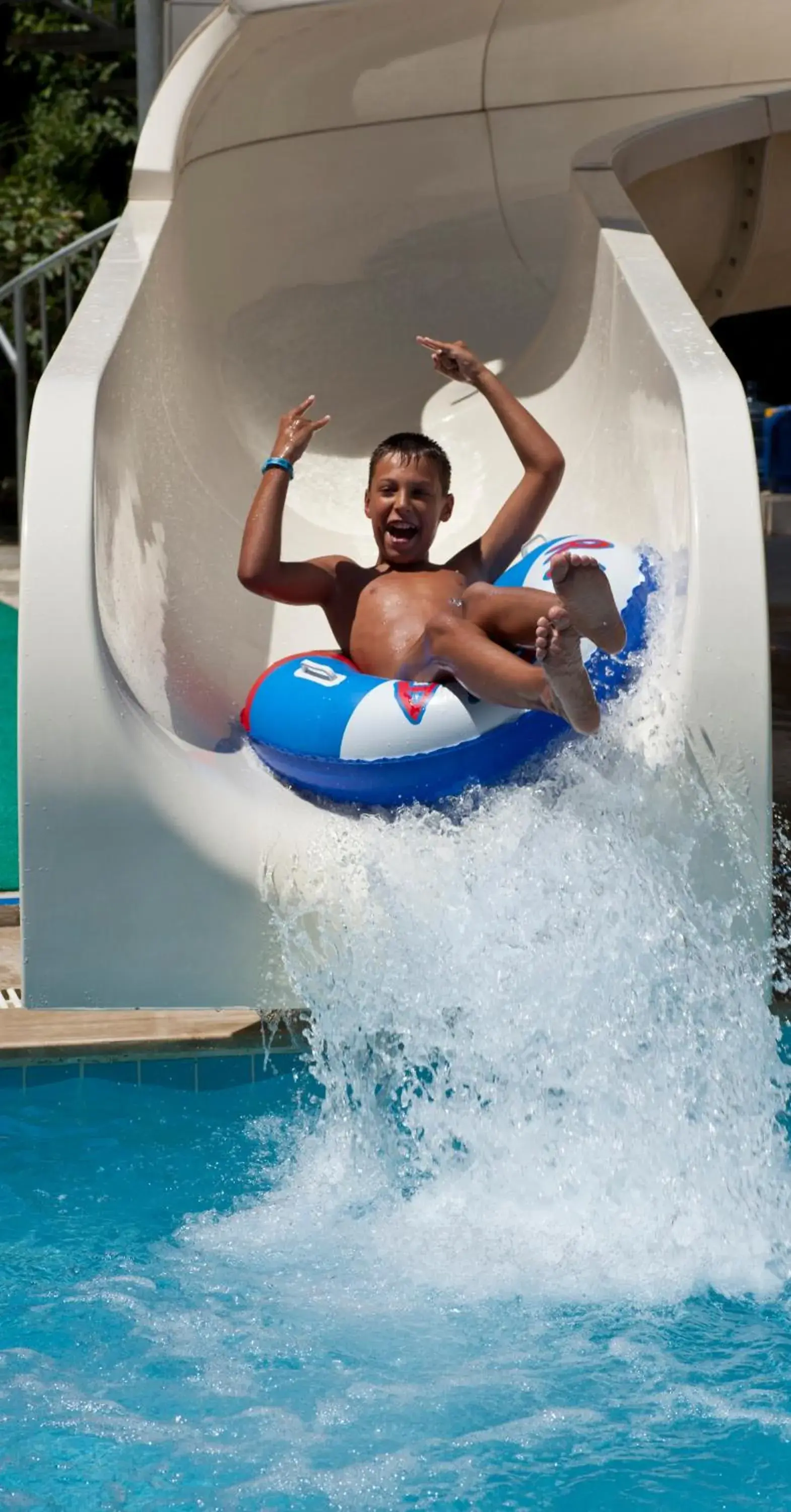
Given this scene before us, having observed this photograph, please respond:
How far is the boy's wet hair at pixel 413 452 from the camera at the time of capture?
3.40m

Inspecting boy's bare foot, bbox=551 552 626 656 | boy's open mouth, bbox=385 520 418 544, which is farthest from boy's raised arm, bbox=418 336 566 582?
boy's bare foot, bbox=551 552 626 656

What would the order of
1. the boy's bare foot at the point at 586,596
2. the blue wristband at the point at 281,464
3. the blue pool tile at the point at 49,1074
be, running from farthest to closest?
the blue wristband at the point at 281,464 < the blue pool tile at the point at 49,1074 < the boy's bare foot at the point at 586,596

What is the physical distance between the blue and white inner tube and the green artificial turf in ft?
1.83

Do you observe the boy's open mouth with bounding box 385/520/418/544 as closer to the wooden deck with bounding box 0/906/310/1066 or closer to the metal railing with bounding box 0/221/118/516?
the wooden deck with bounding box 0/906/310/1066

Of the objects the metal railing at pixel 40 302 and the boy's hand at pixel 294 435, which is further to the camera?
the metal railing at pixel 40 302

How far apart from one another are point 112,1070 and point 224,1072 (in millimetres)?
185

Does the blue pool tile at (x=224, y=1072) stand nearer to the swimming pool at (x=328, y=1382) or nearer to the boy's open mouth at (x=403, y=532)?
the swimming pool at (x=328, y=1382)

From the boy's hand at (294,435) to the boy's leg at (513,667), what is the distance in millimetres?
538

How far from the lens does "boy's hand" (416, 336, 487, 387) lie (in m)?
3.39

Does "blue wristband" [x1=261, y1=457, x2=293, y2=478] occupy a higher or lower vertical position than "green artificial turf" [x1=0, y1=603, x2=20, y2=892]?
higher

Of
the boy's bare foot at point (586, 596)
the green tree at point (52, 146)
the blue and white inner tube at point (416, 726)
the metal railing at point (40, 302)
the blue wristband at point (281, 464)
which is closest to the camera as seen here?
the boy's bare foot at point (586, 596)

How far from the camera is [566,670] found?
2.47 m

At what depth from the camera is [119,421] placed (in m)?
3.23

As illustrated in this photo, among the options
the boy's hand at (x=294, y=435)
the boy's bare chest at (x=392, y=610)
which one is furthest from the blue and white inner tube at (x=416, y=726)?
the boy's hand at (x=294, y=435)
